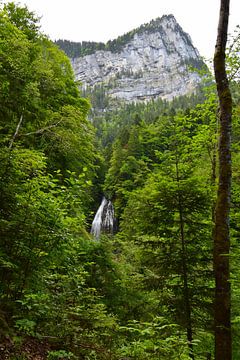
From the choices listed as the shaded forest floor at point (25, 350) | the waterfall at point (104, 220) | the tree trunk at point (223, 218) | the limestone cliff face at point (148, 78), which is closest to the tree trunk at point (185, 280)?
the tree trunk at point (223, 218)

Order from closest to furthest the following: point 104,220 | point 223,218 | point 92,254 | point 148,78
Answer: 1. point 223,218
2. point 92,254
3. point 104,220
4. point 148,78

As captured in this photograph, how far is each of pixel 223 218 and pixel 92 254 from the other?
399cm

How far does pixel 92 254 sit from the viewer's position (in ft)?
24.4

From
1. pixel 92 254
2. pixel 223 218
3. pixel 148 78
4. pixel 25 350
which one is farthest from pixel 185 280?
pixel 148 78

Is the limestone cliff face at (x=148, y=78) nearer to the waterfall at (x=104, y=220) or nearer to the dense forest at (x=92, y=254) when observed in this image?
the waterfall at (x=104, y=220)

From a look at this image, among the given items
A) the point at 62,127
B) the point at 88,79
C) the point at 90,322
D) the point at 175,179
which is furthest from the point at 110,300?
the point at 88,79

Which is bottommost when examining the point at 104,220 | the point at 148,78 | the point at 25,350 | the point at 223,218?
the point at 104,220

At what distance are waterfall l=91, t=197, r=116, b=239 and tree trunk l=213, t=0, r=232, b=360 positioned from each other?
27.5 meters

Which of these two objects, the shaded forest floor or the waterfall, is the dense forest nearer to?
the shaded forest floor

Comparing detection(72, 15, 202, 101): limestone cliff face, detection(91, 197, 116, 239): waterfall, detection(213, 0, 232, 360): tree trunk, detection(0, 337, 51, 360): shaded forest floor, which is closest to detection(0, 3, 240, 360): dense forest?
detection(0, 337, 51, 360): shaded forest floor

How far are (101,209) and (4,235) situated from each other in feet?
112

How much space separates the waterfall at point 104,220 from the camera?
109 feet

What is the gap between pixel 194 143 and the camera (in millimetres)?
8742

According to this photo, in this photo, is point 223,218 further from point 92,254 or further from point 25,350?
point 92,254
